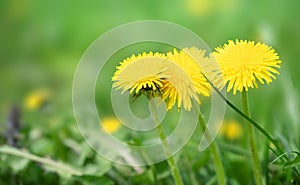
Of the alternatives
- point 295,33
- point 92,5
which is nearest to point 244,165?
point 295,33

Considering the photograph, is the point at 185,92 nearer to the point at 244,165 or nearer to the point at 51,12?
the point at 244,165

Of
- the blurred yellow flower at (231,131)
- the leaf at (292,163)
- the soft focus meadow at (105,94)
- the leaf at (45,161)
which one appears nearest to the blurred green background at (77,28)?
the soft focus meadow at (105,94)

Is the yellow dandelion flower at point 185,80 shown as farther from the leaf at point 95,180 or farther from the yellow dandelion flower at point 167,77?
the leaf at point 95,180

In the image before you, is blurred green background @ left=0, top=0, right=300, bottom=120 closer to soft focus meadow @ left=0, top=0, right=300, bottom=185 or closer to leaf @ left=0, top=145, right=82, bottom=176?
soft focus meadow @ left=0, top=0, right=300, bottom=185

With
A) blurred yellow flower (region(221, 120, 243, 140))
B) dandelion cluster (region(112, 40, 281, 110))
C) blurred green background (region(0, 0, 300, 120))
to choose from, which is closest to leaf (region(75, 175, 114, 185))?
dandelion cluster (region(112, 40, 281, 110))

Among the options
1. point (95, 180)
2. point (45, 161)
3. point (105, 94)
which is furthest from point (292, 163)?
point (105, 94)

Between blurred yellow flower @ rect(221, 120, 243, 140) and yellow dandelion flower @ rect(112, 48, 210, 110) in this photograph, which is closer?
yellow dandelion flower @ rect(112, 48, 210, 110)
